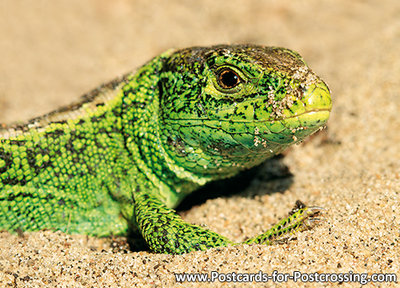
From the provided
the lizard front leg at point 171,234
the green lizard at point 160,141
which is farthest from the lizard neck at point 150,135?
the lizard front leg at point 171,234

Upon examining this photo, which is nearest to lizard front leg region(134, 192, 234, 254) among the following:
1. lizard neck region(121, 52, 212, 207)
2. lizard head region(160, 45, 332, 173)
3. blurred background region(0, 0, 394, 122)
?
lizard neck region(121, 52, 212, 207)

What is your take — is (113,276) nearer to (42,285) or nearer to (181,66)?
(42,285)

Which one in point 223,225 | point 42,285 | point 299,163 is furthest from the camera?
point 299,163

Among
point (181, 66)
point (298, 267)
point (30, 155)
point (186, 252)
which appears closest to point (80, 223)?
point (30, 155)

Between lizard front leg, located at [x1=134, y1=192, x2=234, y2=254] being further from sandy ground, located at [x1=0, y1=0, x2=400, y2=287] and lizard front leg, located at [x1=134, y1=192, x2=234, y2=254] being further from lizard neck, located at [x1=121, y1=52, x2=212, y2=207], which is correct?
lizard neck, located at [x1=121, y1=52, x2=212, y2=207]

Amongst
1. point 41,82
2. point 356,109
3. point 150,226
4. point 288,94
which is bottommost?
point 150,226

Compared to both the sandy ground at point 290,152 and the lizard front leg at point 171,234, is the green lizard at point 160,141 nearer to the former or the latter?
the lizard front leg at point 171,234

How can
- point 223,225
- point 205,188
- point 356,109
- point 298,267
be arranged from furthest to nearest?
point 356,109 → point 205,188 → point 223,225 → point 298,267
